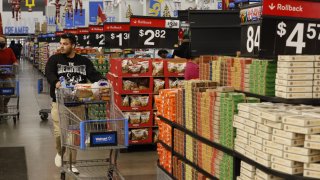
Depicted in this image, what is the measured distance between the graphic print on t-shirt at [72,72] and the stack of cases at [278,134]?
10.8 feet

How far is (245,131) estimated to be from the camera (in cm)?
397

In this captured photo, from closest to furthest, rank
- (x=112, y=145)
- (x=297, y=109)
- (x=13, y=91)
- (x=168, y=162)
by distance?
1. (x=297, y=109)
2. (x=112, y=145)
3. (x=168, y=162)
4. (x=13, y=91)

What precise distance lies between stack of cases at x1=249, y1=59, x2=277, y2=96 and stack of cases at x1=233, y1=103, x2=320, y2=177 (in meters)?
0.22

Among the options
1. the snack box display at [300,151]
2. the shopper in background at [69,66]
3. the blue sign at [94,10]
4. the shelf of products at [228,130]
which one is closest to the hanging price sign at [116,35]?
the shopper in background at [69,66]

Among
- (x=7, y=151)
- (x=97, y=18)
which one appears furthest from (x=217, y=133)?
(x=97, y=18)

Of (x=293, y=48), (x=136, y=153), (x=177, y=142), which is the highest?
(x=293, y=48)

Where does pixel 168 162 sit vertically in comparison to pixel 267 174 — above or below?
below

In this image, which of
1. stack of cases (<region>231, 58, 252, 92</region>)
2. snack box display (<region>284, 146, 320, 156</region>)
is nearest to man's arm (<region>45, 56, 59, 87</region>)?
stack of cases (<region>231, 58, 252, 92</region>)

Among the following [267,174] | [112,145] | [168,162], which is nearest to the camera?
[267,174]

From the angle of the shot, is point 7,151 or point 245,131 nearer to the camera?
point 245,131

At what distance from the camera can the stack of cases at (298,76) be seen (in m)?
3.93

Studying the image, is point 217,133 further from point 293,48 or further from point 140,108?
point 140,108

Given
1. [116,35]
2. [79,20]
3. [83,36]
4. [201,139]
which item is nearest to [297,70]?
[201,139]

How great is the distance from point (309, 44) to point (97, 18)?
20.9m
